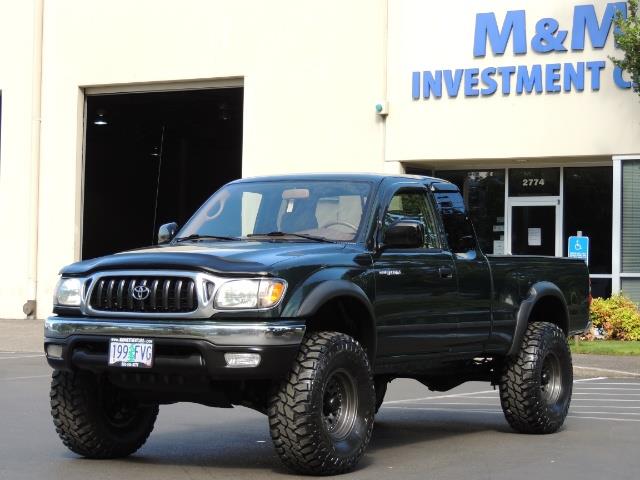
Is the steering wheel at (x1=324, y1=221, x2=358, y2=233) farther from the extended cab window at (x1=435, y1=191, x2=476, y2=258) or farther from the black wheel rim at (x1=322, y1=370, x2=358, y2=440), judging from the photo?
the black wheel rim at (x1=322, y1=370, x2=358, y2=440)

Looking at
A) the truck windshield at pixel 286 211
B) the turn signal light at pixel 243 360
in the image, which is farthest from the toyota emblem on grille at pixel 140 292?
the truck windshield at pixel 286 211

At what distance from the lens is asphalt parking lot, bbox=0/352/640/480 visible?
Result: 27.3ft

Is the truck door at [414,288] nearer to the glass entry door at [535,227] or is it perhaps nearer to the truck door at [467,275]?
the truck door at [467,275]

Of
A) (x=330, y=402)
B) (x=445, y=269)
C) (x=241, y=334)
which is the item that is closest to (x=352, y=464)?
(x=330, y=402)

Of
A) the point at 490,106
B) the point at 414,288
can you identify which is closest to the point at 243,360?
the point at 414,288

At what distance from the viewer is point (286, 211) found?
9.37m

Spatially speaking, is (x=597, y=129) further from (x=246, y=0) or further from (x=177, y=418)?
(x=177, y=418)

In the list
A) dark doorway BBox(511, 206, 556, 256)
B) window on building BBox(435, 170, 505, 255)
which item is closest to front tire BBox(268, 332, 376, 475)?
dark doorway BBox(511, 206, 556, 256)

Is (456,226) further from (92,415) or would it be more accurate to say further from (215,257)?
(92,415)

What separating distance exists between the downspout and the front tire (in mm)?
20871

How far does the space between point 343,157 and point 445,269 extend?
51.3 ft

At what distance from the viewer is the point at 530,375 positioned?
33.8 ft

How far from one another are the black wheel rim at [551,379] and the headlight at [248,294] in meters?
3.69

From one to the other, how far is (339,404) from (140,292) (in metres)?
1.49
